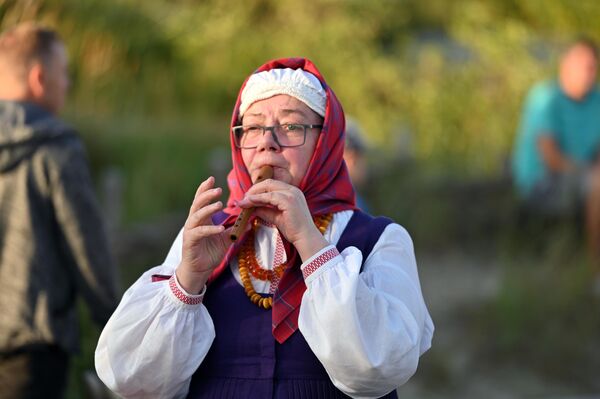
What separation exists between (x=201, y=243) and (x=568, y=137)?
19.9ft

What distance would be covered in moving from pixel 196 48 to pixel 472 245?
5.17 meters

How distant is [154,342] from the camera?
2.49 m

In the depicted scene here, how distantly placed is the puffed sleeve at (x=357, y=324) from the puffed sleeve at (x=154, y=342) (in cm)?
30

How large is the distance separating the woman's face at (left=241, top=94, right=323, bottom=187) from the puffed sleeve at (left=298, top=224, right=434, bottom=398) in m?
0.29

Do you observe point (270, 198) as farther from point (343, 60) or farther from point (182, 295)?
point (343, 60)

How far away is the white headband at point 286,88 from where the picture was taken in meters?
2.66

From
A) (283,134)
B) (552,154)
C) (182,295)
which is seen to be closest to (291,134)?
(283,134)

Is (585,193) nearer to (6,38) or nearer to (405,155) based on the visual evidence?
(405,155)

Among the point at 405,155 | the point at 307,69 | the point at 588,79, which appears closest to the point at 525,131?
the point at 588,79

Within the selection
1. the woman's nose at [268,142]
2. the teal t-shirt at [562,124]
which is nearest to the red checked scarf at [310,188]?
the woman's nose at [268,142]

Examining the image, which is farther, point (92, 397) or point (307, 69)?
point (92, 397)

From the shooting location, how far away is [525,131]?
26.2 ft

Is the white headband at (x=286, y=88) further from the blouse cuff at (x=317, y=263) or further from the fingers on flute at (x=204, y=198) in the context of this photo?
the blouse cuff at (x=317, y=263)

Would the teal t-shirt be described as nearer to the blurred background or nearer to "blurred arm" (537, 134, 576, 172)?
"blurred arm" (537, 134, 576, 172)
